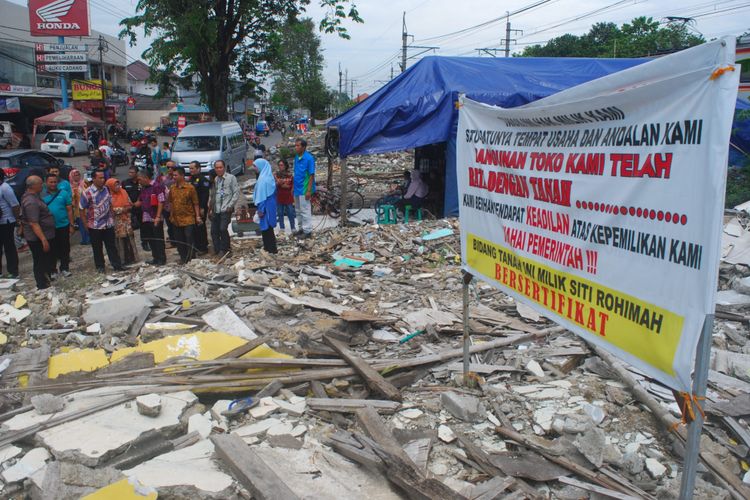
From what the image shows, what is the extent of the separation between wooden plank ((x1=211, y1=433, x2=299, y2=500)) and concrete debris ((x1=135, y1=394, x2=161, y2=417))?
0.61 meters

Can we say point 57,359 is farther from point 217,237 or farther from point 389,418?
point 217,237

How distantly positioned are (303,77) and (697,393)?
258 ft

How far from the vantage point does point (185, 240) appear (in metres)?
10.2

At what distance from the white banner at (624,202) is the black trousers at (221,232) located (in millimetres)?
7077

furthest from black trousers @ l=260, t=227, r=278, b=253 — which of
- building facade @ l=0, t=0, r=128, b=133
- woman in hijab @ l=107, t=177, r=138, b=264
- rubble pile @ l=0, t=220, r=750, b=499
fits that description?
building facade @ l=0, t=0, r=128, b=133

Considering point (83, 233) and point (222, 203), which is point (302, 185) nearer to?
point (222, 203)

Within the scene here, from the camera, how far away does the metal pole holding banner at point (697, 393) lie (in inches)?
91.4

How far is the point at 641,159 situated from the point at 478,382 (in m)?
2.56

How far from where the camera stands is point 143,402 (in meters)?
4.18

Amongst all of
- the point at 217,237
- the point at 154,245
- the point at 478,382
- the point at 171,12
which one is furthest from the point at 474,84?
the point at 171,12

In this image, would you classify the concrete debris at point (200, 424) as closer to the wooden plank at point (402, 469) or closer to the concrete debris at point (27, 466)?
the concrete debris at point (27, 466)

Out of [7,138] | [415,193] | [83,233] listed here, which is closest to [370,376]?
[83,233]

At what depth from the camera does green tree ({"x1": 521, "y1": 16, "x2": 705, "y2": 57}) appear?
4756 centimetres

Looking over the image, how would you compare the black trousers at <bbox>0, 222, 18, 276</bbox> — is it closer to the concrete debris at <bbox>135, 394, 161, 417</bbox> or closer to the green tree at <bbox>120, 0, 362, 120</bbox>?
the concrete debris at <bbox>135, 394, 161, 417</bbox>
